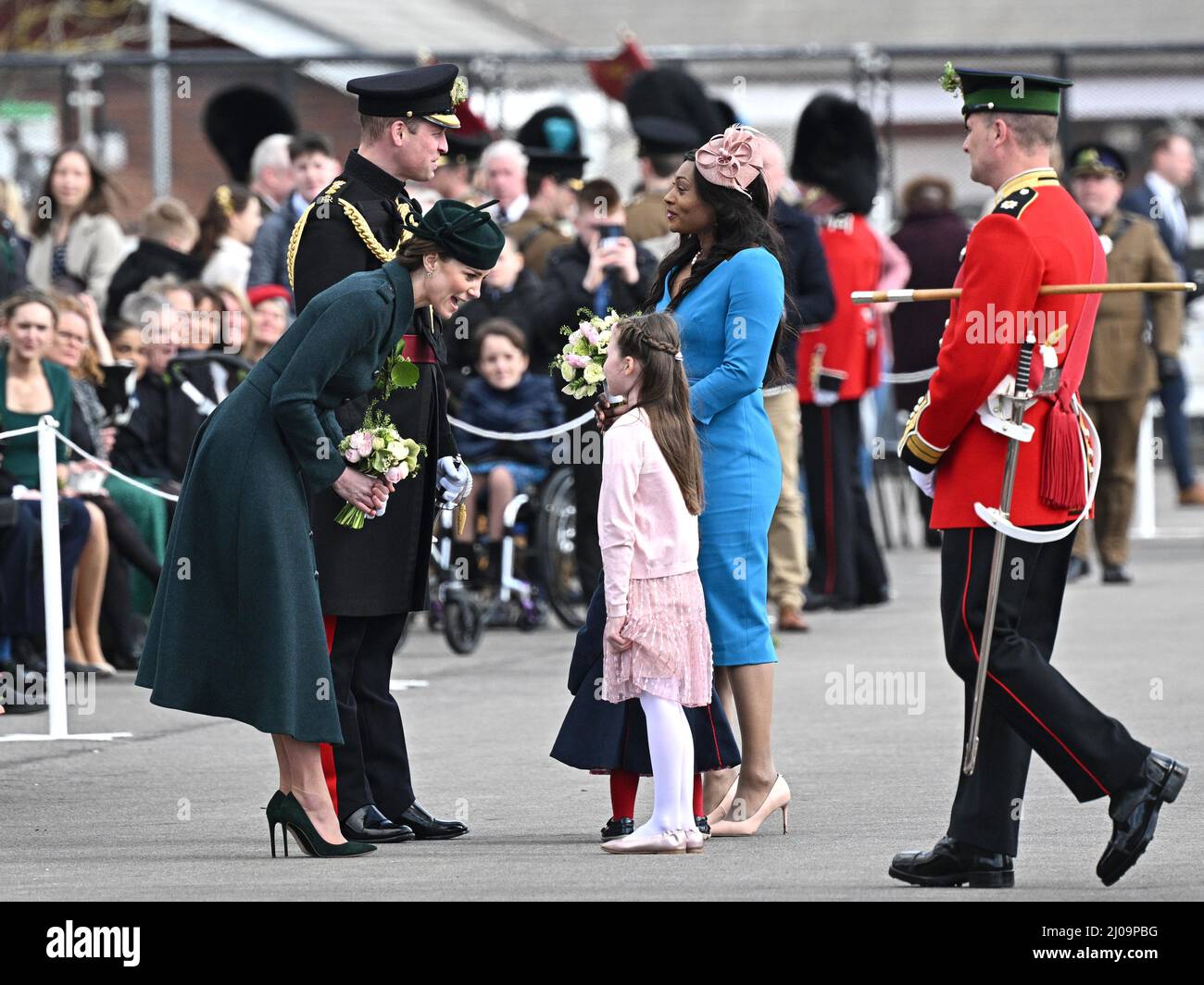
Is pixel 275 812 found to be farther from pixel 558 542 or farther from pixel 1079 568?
pixel 1079 568

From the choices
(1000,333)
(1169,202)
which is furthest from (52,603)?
(1169,202)

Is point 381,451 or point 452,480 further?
point 452,480

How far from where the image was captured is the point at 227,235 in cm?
1466

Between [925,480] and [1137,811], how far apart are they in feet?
3.38

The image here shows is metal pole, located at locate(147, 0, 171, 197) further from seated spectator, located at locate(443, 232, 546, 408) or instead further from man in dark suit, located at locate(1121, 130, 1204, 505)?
man in dark suit, located at locate(1121, 130, 1204, 505)

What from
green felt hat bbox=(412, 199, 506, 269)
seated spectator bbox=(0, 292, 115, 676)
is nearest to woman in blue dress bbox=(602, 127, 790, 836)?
green felt hat bbox=(412, 199, 506, 269)

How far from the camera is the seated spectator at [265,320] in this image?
41.5ft

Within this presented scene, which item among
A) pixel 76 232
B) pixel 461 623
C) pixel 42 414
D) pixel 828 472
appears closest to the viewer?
pixel 42 414

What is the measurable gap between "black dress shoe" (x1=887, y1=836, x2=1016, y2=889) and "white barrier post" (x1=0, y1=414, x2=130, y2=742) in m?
4.25

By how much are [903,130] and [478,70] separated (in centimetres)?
695

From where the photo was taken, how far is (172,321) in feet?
41.7

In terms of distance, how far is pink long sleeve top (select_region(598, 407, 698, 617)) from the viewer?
7.11m
